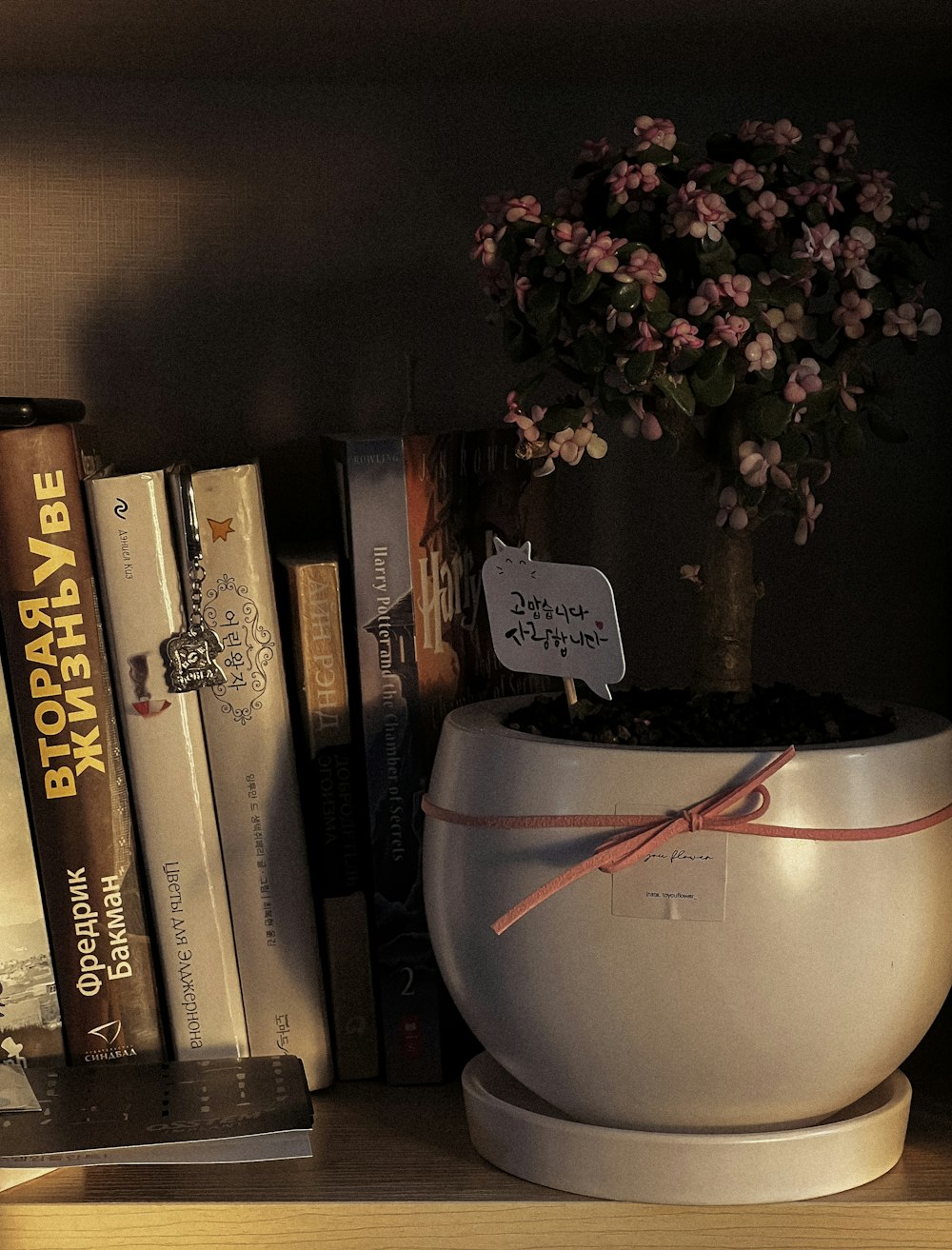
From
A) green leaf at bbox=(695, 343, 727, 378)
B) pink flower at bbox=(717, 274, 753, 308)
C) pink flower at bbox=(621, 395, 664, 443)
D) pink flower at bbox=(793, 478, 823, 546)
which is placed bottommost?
pink flower at bbox=(793, 478, 823, 546)

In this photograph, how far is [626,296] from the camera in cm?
59

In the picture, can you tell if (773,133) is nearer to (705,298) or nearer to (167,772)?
(705,298)

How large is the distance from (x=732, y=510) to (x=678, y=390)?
83 mm

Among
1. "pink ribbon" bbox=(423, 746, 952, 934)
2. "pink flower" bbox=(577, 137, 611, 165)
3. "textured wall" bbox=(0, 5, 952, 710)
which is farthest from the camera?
"textured wall" bbox=(0, 5, 952, 710)

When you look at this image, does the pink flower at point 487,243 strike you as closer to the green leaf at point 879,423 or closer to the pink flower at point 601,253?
the pink flower at point 601,253

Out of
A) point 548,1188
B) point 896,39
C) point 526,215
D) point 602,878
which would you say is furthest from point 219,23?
point 548,1188

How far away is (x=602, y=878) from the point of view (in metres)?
0.57

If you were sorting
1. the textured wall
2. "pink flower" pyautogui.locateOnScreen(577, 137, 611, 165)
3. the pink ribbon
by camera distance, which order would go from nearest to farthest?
the pink ribbon
"pink flower" pyautogui.locateOnScreen(577, 137, 611, 165)
the textured wall

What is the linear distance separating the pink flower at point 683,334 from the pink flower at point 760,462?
63 millimetres

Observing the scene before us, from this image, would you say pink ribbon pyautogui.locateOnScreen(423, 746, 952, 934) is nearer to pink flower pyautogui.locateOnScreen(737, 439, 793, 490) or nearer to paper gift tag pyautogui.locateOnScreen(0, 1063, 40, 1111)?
pink flower pyautogui.locateOnScreen(737, 439, 793, 490)

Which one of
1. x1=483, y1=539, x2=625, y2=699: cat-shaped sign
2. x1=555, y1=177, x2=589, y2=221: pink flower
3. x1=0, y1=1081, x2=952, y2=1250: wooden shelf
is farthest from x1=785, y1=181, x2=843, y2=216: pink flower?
x1=0, y1=1081, x2=952, y2=1250: wooden shelf

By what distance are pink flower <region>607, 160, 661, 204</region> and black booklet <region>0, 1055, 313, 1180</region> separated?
0.46 metres

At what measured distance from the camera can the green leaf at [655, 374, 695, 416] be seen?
61cm

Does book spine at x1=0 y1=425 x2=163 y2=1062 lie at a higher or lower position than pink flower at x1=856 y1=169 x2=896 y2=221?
lower
